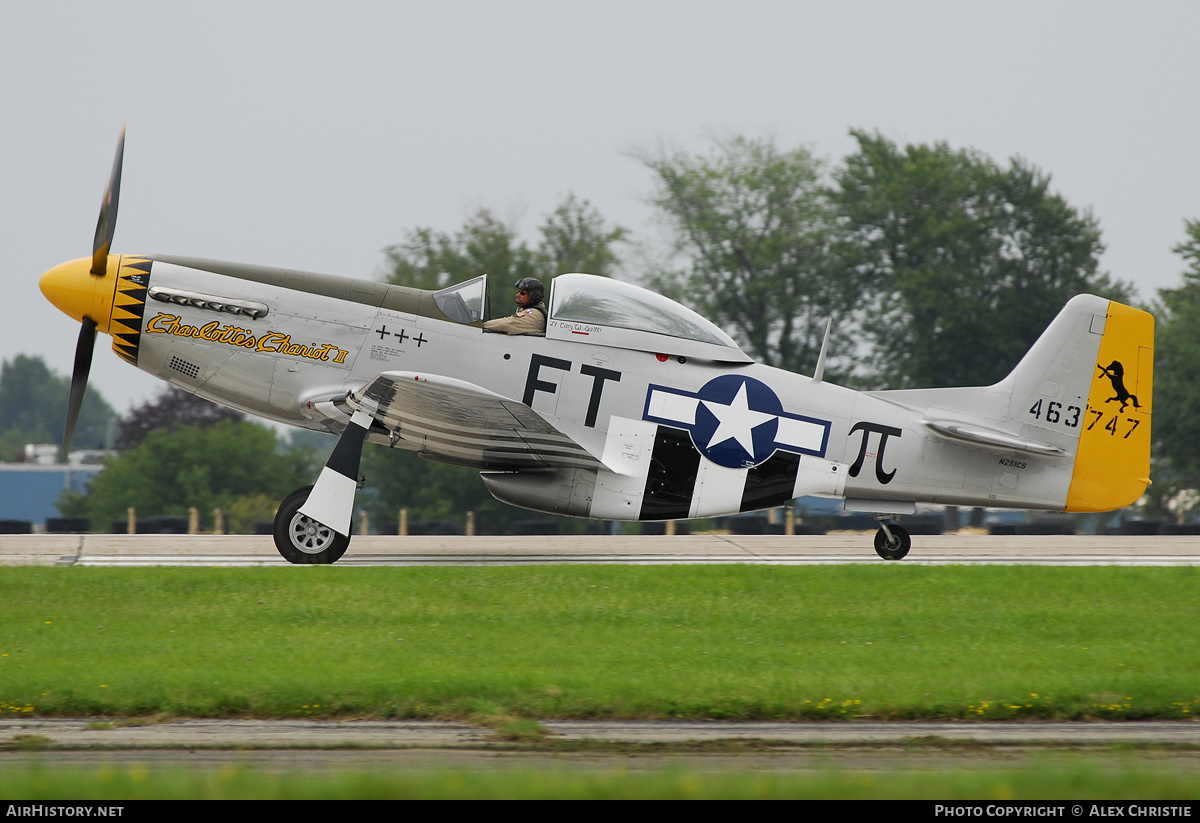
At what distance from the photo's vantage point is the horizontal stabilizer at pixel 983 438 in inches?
484

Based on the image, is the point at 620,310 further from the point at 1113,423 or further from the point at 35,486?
the point at 35,486

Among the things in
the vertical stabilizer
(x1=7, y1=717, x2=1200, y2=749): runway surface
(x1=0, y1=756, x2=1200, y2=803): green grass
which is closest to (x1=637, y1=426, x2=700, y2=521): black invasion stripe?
the vertical stabilizer

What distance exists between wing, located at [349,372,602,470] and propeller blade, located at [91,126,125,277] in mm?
3052

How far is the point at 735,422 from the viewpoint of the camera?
12234mm

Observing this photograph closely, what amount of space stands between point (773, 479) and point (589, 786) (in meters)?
8.50

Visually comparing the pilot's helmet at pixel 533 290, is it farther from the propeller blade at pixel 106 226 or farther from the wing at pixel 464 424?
the propeller blade at pixel 106 226

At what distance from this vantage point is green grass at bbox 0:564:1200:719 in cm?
639

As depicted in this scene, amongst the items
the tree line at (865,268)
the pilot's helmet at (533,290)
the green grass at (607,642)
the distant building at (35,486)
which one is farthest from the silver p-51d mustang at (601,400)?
the distant building at (35,486)

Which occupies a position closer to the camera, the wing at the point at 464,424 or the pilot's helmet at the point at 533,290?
the wing at the point at 464,424

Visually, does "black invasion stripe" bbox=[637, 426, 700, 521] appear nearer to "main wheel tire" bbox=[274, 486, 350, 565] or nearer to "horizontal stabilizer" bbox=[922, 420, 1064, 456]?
"horizontal stabilizer" bbox=[922, 420, 1064, 456]

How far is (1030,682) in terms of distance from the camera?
6.86 metres

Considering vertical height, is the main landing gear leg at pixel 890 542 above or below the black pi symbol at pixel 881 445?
below

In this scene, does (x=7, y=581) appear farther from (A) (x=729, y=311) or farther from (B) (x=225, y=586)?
(A) (x=729, y=311)

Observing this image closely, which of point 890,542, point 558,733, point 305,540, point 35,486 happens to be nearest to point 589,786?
point 558,733
